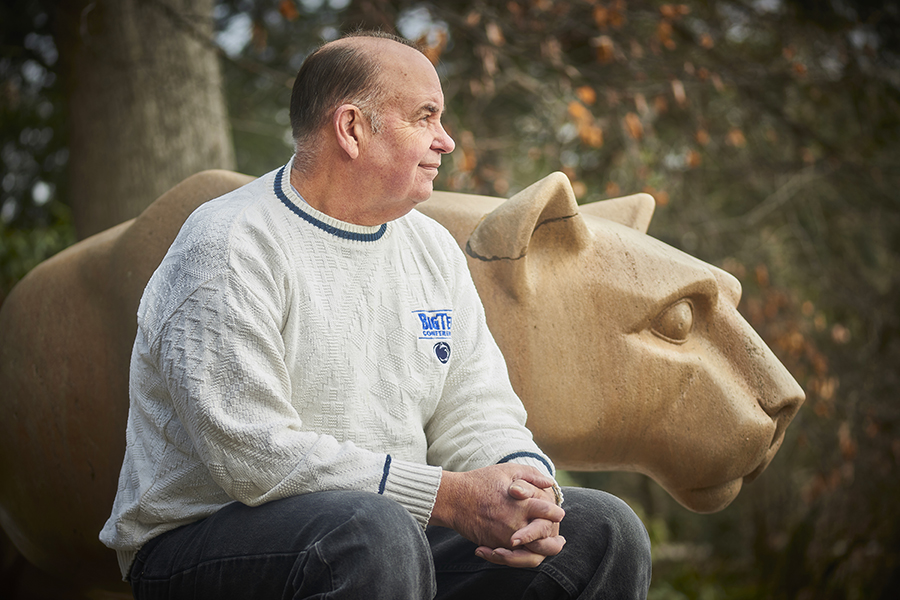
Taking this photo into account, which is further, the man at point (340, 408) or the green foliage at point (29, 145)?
the green foliage at point (29, 145)

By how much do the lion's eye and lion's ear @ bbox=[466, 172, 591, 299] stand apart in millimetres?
314

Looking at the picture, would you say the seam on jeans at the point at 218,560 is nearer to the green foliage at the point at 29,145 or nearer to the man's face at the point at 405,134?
the man's face at the point at 405,134

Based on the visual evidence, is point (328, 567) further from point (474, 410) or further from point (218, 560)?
Result: point (474, 410)

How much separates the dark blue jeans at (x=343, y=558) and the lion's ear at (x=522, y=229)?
2.59ft

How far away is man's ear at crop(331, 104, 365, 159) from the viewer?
1633 mm

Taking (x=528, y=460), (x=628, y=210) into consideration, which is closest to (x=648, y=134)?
(x=628, y=210)

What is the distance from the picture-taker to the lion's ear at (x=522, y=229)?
2.12 m

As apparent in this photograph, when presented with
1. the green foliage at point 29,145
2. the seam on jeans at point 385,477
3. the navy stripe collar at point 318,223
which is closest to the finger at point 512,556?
the seam on jeans at point 385,477

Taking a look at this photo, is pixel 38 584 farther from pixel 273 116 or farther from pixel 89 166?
pixel 273 116

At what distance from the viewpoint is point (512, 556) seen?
58.5 inches

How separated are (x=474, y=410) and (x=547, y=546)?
36 centimetres

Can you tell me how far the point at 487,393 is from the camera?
1.79 metres

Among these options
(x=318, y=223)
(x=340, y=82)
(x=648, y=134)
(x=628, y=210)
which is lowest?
(x=648, y=134)

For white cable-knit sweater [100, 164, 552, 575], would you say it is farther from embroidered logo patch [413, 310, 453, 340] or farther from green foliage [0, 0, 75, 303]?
green foliage [0, 0, 75, 303]
